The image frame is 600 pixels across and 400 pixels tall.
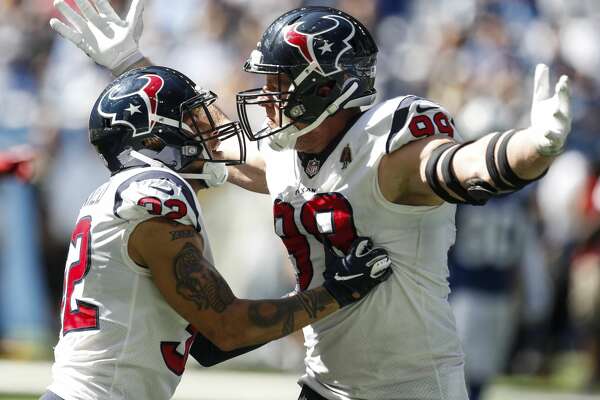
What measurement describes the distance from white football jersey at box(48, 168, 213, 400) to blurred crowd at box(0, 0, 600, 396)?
4.98 m

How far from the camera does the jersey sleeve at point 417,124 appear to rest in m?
3.82

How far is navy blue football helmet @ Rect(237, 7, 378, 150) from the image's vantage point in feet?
13.3

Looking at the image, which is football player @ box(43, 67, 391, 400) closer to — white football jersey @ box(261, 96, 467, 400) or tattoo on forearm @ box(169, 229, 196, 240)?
tattoo on forearm @ box(169, 229, 196, 240)

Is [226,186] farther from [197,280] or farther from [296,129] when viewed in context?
[197,280]

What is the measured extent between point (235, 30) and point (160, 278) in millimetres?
6189

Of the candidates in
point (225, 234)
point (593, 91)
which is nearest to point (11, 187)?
point (225, 234)

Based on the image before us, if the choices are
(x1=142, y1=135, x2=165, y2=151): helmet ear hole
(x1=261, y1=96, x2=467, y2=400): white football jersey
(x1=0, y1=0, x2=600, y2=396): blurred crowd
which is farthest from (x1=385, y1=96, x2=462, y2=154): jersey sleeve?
(x1=0, y1=0, x2=600, y2=396): blurred crowd

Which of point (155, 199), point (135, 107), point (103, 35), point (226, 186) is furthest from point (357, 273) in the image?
point (226, 186)

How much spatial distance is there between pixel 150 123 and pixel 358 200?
0.72m

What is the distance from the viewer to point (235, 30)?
972 cm

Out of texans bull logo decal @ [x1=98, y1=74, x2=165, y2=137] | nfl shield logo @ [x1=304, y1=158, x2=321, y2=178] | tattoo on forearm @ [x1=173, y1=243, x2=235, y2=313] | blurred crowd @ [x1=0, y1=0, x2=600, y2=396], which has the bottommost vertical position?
blurred crowd @ [x1=0, y1=0, x2=600, y2=396]

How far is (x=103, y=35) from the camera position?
4906 millimetres

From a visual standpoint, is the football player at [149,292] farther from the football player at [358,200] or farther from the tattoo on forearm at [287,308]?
the football player at [358,200]

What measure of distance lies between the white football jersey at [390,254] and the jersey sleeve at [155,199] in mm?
453
